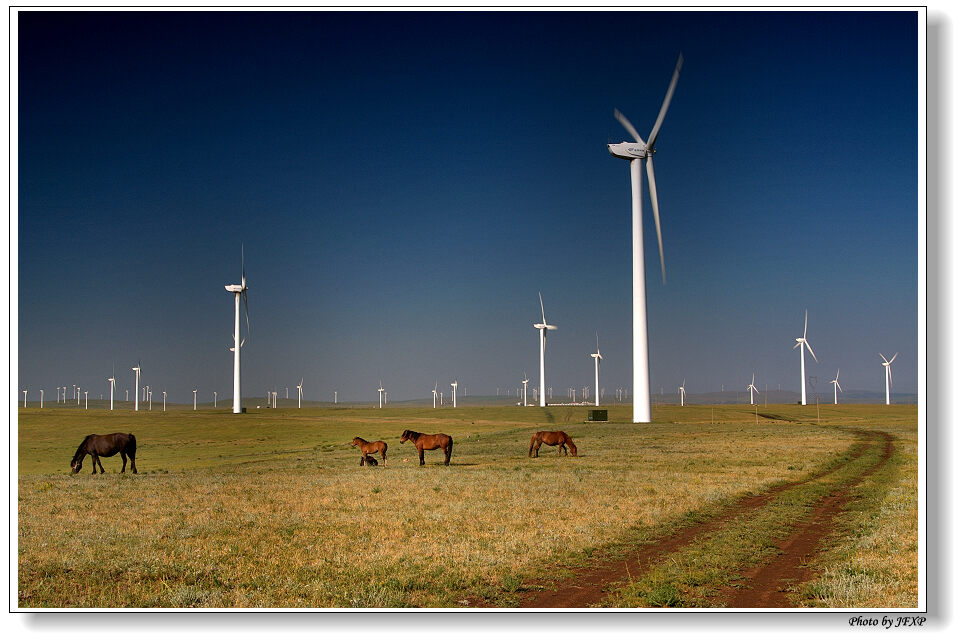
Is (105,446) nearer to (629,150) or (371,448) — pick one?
(371,448)

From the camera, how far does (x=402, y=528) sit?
1814 centimetres

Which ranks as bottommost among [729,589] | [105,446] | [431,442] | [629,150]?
[105,446]

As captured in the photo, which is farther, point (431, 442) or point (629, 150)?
point (629, 150)

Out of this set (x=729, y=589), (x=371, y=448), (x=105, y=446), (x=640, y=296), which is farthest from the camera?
(x=640, y=296)

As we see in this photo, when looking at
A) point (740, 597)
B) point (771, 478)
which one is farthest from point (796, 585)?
point (771, 478)

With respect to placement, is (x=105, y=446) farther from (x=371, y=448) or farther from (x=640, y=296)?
(x=640, y=296)

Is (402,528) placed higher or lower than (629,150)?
lower

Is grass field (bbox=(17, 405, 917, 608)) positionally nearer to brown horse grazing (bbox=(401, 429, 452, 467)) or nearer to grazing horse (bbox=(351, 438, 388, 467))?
grazing horse (bbox=(351, 438, 388, 467))

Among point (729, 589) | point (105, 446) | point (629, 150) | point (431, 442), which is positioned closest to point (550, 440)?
point (431, 442)

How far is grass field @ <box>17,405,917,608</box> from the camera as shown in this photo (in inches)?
507

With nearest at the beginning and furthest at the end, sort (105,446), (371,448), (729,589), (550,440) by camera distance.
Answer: (729,589) → (371,448) → (105,446) → (550,440)

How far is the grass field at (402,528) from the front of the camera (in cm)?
1288

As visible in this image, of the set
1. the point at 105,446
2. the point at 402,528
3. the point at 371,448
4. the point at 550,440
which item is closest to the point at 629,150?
the point at 550,440

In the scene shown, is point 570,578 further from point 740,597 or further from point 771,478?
point 771,478
